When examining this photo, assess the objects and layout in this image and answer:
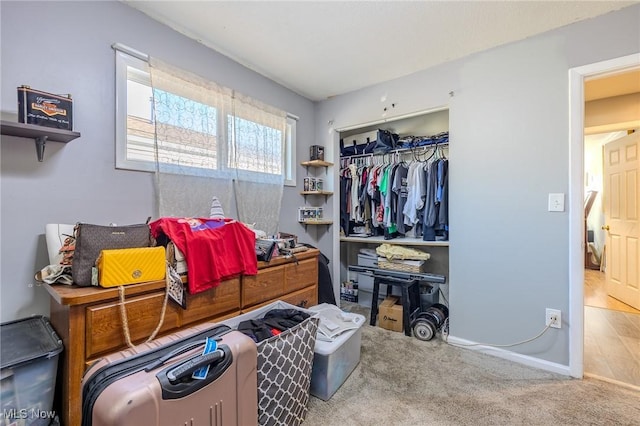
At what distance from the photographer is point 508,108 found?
215 cm

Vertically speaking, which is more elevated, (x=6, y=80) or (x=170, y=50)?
(x=170, y=50)

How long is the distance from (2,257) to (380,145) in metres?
3.06

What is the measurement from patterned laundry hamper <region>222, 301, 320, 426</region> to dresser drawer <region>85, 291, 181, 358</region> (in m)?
0.59

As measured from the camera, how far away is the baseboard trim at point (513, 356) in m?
1.94

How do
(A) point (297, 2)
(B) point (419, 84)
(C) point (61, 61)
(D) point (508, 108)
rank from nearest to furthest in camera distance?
(C) point (61, 61) < (A) point (297, 2) < (D) point (508, 108) < (B) point (419, 84)

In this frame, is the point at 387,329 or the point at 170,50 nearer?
the point at 170,50

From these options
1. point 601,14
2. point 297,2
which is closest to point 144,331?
point 297,2

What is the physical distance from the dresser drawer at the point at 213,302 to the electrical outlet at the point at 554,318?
7.33ft

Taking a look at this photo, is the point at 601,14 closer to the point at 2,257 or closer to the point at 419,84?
the point at 419,84

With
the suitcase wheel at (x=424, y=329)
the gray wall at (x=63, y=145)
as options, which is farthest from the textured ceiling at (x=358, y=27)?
the suitcase wheel at (x=424, y=329)

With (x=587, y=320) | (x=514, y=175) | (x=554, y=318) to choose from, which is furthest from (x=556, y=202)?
(x=587, y=320)

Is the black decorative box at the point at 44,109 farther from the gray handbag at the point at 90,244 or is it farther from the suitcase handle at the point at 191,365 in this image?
the suitcase handle at the point at 191,365

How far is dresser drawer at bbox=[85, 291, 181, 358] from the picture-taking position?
1179 millimetres

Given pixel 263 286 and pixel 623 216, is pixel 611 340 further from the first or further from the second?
pixel 263 286
